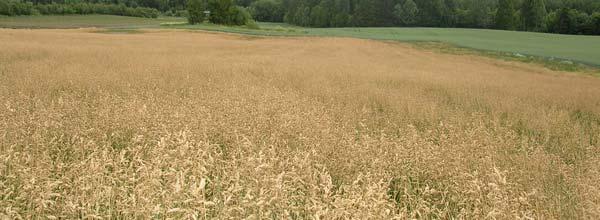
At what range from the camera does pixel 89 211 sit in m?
3.44

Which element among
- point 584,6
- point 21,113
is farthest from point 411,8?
point 21,113

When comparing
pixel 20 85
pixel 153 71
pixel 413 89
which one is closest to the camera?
pixel 20 85

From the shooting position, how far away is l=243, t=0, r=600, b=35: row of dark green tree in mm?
89938

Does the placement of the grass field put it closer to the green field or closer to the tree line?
the green field

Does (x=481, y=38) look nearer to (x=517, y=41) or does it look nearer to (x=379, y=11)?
(x=517, y=41)

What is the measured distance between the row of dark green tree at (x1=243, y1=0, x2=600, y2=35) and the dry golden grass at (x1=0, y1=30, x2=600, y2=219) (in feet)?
286

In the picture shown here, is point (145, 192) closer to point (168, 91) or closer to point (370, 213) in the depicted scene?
point (370, 213)

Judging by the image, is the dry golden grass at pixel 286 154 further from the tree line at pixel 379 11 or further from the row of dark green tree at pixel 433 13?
the row of dark green tree at pixel 433 13

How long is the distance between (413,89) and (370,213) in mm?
10043

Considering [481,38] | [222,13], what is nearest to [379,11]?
[222,13]

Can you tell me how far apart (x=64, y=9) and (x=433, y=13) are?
8271cm

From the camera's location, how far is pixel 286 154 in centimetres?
529

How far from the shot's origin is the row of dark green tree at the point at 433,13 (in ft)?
295

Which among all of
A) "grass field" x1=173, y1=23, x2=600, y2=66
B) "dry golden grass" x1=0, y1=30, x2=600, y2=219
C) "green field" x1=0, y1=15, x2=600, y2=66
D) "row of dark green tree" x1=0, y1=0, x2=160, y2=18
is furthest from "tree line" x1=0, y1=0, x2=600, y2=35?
"dry golden grass" x1=0, y1=30, x2=600, y2=219
